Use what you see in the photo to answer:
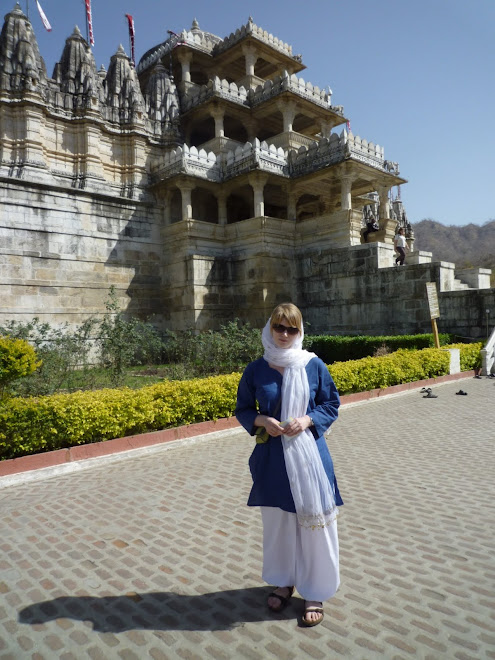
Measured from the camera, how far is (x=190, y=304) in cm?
1759

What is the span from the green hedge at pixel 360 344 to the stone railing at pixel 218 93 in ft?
40.5

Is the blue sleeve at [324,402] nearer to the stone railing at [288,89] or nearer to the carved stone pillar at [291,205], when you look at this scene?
the carved stone pillar at [291,205]

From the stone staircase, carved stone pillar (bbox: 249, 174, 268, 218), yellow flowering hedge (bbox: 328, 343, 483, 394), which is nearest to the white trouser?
yellow flowering hedge (bbox: 328, 343, 483, 394)

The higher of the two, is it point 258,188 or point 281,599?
point 258,188

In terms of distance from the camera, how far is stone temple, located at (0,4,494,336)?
52.5 feet

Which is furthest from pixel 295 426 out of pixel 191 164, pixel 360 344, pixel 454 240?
pixel 454 240

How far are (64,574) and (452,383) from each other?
39.3 ft

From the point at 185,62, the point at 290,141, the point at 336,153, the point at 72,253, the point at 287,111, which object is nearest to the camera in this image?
the point at 72,253

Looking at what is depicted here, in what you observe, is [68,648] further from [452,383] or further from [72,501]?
[452,383]

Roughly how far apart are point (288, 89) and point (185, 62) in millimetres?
6517

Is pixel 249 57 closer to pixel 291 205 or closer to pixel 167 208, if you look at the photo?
pixel 291 205

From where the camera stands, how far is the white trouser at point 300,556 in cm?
292

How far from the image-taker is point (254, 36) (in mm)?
21406

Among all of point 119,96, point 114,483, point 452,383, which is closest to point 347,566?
point 114,483
